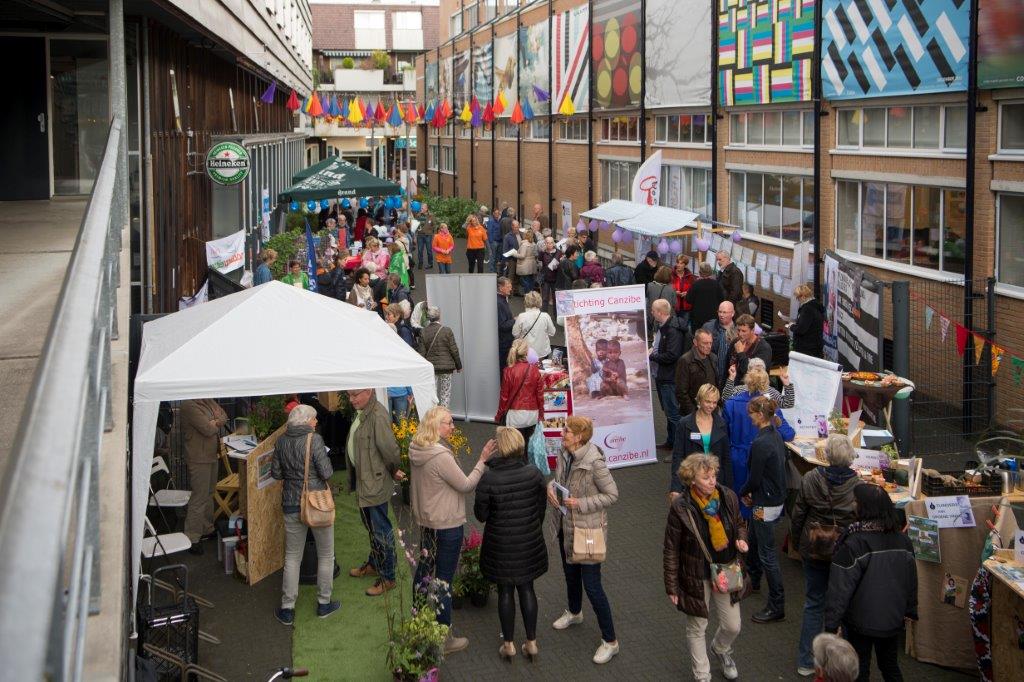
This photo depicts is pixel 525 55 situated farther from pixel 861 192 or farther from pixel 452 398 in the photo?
pixel 452 398

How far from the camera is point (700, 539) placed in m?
6.97

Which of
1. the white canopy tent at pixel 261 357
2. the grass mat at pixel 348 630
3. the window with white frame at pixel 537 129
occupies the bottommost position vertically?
the grass mat at pixel 348 630

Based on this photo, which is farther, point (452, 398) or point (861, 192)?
point (861, 192)

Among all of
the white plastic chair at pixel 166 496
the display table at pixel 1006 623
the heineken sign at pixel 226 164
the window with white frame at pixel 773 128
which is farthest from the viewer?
the window with white frame at pixel 773 128

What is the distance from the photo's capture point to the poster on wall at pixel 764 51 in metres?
18.6

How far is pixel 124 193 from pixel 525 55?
3234cm

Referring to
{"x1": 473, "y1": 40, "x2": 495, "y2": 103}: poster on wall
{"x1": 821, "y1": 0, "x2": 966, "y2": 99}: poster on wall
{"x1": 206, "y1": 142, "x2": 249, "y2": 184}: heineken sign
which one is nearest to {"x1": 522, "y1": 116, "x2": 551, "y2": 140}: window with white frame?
{"x1": 473, "y1": 40, "x2": 495, "y2": 103}: poster on wall

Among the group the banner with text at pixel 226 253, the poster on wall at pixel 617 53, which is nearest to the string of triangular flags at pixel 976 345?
the banner with text at pixel 226 253

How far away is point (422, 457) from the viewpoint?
25.5ft

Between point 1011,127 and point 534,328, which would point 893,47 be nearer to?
point 1011,127

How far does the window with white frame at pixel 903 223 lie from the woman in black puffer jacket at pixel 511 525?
949 cm

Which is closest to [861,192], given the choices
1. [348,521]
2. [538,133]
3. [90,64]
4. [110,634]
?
[348,521]

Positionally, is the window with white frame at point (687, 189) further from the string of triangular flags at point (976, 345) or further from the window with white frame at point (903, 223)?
the string of triangular flags at point (976, 345)

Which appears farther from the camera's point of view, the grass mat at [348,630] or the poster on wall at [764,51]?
the poster on wall at [764,51]
